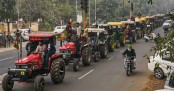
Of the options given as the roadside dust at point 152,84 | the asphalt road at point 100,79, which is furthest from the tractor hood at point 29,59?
the roadside dust at point 152,84

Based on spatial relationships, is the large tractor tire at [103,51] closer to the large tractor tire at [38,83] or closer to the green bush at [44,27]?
the large tractor tire at [38,83]

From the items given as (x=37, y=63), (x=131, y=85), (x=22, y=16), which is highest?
(x=22, y=16)

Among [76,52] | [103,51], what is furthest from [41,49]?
[103,51]

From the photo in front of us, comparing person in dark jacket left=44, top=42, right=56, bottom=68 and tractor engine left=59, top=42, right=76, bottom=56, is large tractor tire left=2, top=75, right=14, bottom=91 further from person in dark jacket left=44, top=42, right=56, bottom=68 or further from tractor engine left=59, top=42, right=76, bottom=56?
tractor engine left=59, top=42, right=76, bottom=56

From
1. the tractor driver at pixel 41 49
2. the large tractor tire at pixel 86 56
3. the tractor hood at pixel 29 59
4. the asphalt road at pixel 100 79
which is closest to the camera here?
the tractor hood at pixel 29 59

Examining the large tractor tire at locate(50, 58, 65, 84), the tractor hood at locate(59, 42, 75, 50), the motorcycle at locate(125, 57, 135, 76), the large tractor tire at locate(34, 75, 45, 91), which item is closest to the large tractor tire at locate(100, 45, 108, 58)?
the tractor hood at locate(59, 42, 75, 50)

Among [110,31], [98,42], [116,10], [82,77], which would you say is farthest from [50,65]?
[116,10]

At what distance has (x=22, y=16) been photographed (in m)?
56.4

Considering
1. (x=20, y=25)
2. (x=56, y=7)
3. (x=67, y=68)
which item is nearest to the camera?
(x=67, y=68)

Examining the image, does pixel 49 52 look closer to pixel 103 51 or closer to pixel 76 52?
pixel 76 52

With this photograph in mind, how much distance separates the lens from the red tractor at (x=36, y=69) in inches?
541

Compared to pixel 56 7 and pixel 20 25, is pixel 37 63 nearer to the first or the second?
pixel 20 25

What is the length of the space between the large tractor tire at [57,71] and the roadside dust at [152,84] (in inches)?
142

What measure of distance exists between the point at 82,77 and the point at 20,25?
39.3 m
